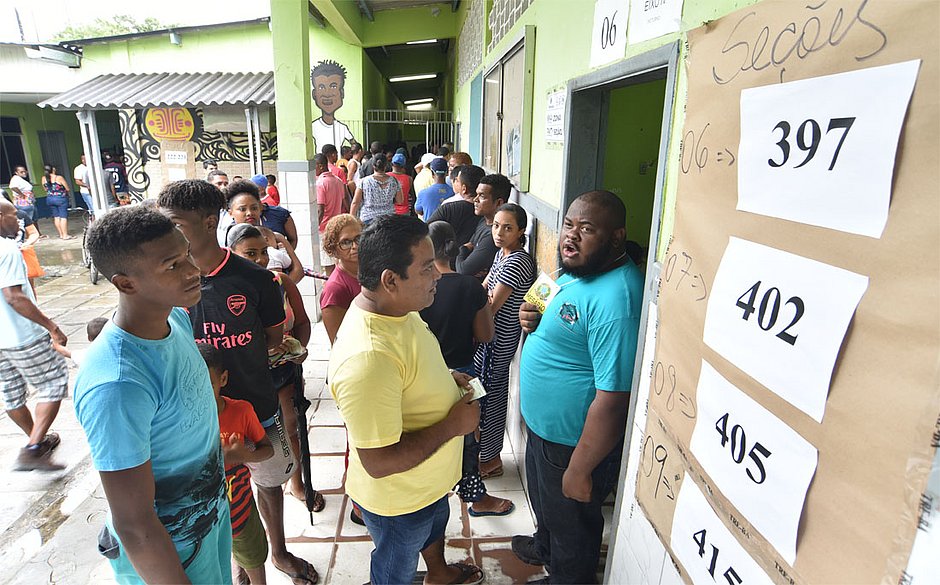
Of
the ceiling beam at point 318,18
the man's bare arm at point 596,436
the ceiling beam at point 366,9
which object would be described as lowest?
the man's bare arm at point 596,436

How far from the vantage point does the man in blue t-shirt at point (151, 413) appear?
50.4 inches

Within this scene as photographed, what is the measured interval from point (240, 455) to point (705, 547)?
1.59 meters

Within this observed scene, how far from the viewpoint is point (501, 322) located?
10.2 feet

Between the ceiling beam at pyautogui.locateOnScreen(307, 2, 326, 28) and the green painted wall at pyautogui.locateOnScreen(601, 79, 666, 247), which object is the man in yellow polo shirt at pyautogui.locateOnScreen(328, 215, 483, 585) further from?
the ceiling beam at pyautogui.locateOnScreen(307, 2, 326, 28)

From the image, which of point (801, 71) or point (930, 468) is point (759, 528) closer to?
point (930, 468)

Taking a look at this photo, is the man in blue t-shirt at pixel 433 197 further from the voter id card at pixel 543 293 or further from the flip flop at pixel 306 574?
the flip flop at pixel 306 574

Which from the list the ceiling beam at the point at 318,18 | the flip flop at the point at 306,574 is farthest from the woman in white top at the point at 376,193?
the ceiling beam at the point at 318,18

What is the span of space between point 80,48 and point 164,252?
12.7m

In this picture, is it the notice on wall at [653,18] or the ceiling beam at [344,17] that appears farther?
the ceiling beam at [344,17]

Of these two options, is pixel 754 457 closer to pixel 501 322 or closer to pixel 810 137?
pixel 810 137

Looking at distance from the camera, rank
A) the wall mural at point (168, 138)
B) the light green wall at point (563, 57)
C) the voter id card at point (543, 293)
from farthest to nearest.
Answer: the wall mural at point (168, 138)
the voter id card at point (543, 293)
the light green wall at point (563, 57)

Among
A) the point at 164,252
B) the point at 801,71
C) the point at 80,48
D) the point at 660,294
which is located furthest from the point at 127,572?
the point at 80,48

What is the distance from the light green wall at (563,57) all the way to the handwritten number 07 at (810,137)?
0.39m

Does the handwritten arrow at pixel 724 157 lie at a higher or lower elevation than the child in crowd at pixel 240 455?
higher
